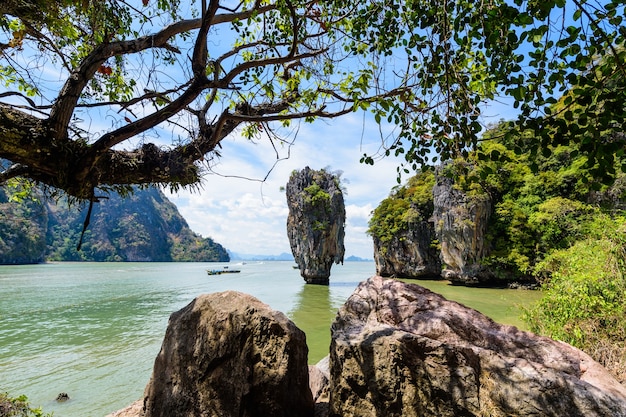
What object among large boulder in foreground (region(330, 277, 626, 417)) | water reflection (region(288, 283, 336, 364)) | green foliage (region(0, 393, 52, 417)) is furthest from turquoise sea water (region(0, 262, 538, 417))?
large boulder in foreground (region(330, 277, 626, 417))

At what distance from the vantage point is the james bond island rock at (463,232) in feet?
85.4

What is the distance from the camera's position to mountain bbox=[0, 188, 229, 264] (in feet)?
238

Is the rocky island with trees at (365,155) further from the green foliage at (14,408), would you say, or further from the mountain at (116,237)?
the mountain at (116,237)

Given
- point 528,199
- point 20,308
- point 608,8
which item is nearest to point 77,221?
point 20,308

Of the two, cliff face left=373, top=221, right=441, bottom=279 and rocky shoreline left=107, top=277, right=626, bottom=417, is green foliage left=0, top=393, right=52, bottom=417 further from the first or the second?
cliff face left=373, top=221, right=441, bottom=279

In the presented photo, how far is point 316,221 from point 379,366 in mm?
30183

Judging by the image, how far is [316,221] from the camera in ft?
109

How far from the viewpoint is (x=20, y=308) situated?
2080 centimetres

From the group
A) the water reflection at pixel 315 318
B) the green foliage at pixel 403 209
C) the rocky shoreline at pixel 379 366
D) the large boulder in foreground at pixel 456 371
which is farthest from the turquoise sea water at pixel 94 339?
the green foliage at pixel 403 209

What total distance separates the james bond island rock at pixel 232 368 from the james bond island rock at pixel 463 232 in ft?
81.8

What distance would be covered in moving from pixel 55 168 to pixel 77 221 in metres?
131

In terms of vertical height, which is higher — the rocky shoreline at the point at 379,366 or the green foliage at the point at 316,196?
the green foliage at the point at 316,196

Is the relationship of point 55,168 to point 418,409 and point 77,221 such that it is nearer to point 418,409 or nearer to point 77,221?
point 418,409

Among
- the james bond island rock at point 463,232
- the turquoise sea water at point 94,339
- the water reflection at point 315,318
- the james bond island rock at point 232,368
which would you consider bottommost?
the turquoise sea water at point 94,339
